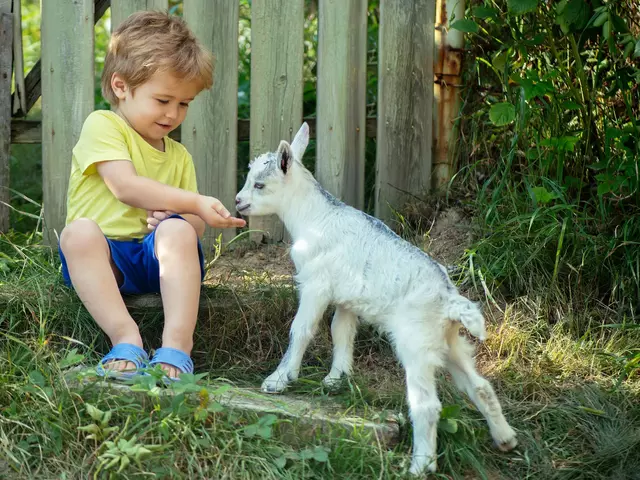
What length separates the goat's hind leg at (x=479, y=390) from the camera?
11.0ft

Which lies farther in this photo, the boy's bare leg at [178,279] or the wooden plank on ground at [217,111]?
the wooden plank on ground at [217,111]

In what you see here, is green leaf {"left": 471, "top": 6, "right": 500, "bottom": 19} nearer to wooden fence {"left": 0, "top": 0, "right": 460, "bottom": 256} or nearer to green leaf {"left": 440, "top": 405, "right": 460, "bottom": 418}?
wooden fence {"left": 0, "top": 0, "right": 460, "bottom": 256}

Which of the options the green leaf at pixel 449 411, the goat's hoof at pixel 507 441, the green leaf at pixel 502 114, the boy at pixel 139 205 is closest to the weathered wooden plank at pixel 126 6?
the boy at pixel 139 205

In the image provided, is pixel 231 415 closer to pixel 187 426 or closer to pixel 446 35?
pixel 187 426

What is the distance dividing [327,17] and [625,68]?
1679mm

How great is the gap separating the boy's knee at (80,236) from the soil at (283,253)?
3.17ft

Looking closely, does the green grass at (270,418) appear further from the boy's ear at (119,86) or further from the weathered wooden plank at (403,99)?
the weathered wooden plank at (403,99)

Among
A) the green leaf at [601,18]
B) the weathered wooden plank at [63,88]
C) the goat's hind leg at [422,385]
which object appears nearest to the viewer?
the goat's hind leg at [422,385]

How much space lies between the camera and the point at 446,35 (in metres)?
5.29

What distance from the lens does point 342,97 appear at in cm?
505

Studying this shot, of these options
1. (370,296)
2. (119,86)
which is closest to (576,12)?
(370,296)

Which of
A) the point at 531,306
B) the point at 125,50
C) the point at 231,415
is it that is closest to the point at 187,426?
the point at 231,415

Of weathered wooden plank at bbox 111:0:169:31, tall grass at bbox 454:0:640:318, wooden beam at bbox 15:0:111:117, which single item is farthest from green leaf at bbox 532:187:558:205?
wooden beam at bbox 15:0:111:117

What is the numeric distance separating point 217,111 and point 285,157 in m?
1.32
